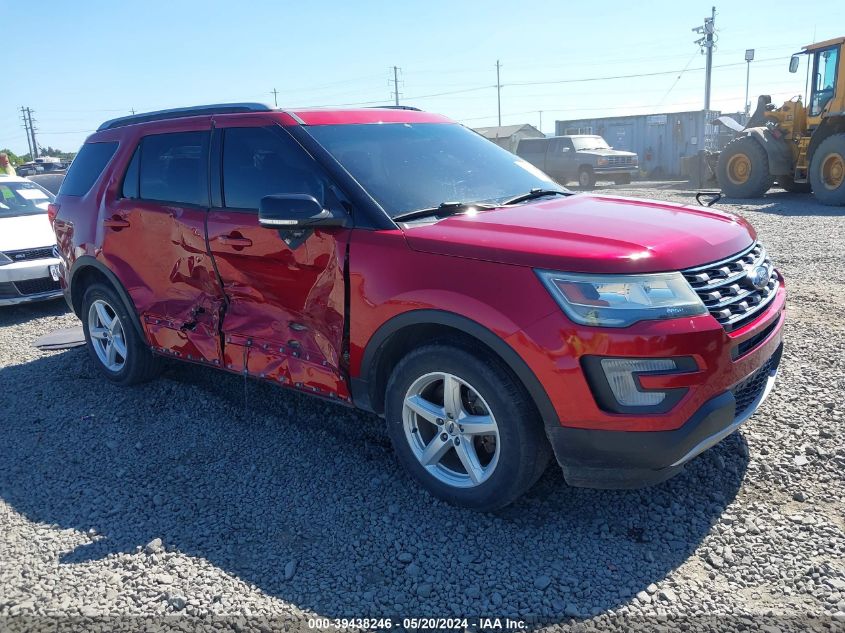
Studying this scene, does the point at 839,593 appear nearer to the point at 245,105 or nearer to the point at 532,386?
the point at 532,386

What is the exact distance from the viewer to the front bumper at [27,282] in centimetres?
762

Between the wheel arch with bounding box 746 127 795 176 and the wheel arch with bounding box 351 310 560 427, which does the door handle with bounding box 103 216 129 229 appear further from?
the wheel arch with bounding box 746 127 795 176

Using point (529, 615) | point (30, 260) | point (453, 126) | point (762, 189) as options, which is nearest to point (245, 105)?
point (453, 126)

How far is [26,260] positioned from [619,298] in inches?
294

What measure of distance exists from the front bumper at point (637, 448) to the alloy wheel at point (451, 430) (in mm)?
352

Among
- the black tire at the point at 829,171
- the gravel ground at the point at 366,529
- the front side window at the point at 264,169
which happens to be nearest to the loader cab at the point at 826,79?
the black tire at the point at 829,171

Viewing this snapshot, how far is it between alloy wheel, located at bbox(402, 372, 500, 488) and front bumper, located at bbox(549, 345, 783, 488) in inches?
13.9

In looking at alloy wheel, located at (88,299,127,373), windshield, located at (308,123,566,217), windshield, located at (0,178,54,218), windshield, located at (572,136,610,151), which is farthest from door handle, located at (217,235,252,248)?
windshield, located at (572,136,610,151)

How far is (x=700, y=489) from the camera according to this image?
3.36 m

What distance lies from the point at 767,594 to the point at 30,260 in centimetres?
810

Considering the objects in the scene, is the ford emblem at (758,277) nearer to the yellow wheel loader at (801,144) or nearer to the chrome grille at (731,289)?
the chrome grille at (731,289)

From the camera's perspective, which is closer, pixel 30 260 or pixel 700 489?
pixel 700 489

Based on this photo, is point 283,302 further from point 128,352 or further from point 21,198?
point 21,198

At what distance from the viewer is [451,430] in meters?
3.22
